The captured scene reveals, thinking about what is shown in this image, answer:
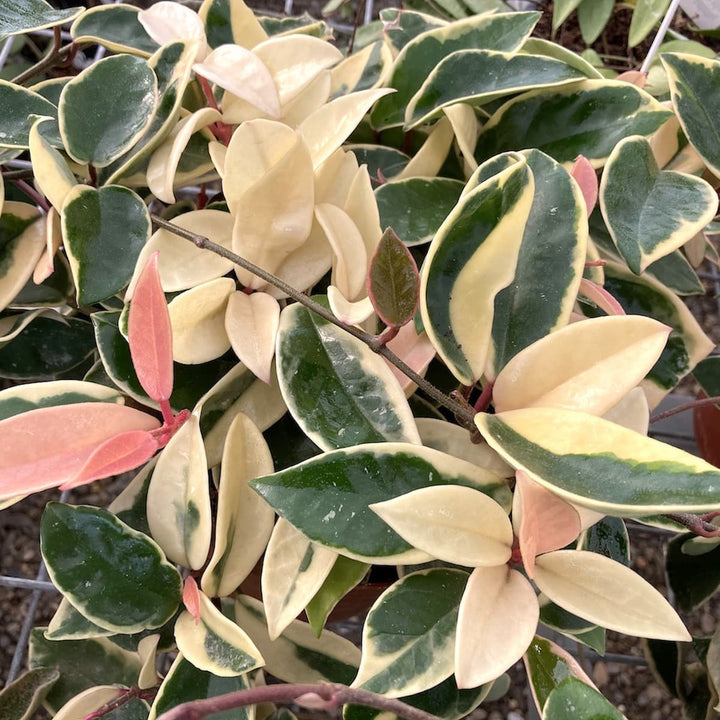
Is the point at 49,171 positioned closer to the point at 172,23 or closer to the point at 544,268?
the point at 172,23

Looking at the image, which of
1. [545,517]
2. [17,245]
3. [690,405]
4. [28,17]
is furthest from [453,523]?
A: [28,17]

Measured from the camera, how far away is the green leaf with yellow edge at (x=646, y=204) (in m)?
0.47

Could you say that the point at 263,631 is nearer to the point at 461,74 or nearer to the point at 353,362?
the point at 353,362

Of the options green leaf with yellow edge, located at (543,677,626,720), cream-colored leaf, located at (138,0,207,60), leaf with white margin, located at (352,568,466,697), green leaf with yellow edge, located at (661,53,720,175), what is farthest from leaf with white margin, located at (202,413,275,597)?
green leaf with yellow edge, located at (661,53,720,175)

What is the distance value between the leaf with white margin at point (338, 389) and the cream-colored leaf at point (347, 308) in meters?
0.02

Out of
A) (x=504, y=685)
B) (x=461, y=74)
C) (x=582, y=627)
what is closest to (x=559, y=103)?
(x=461, y=74)

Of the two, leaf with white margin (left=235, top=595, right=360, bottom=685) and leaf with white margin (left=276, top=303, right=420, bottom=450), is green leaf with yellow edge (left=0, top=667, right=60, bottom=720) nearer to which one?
leaf with white margin (left=235, top=595, right=360, bottom=685)

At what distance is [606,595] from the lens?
1.27 feet

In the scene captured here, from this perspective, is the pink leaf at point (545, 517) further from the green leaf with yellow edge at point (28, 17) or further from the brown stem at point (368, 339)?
the green leaf with yellow edge at point (28, 17)

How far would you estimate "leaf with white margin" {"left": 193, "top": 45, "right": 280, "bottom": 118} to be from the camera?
47cm

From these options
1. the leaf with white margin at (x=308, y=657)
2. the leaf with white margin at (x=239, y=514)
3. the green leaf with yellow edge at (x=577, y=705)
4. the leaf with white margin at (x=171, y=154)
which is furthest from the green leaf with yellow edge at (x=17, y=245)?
the green leaf with yellow edge at (x=577, y=705)

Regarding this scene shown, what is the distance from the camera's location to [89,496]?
1029 millimetres

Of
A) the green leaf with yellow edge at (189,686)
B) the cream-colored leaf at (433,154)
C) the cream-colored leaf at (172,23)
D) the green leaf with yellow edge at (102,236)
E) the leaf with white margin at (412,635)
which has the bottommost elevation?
the green leaf with yellow edge at (189,686)

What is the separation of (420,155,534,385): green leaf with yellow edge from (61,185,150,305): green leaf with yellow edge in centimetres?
20
